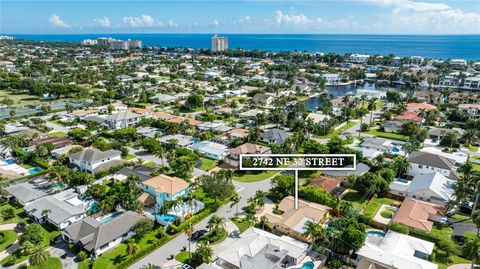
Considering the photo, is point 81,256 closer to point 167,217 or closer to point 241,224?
point 167,217

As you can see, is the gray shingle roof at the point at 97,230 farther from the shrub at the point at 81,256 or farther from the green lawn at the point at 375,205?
the green lawn at the point at 375,205

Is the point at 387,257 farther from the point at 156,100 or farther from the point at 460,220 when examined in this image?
the point at 156,100

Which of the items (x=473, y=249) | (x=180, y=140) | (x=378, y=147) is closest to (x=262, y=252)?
(x=473, y=249)

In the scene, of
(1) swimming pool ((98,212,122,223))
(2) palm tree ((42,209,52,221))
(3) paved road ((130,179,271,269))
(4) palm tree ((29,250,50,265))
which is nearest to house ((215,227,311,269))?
(3) paved road ((130,179,271,269))

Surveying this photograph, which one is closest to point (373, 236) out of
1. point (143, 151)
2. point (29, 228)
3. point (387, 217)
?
point (387, 217)

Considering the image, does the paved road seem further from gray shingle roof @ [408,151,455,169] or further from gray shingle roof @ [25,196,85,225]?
gray shingle roof @ [408,151,455,169]

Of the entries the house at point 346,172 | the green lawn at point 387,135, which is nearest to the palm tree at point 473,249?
the house at point 346,172
